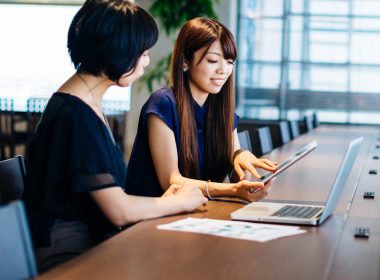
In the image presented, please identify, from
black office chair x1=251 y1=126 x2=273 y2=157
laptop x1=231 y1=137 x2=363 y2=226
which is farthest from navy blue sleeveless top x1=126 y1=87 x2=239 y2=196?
black office chair x1=251 y1=126 x2=273 y2=157

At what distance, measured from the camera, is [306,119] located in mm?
9195

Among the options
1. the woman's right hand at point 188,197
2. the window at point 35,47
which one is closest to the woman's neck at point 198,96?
the woman's right hand at point 188,197

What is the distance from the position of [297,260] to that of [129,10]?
897 millimetres

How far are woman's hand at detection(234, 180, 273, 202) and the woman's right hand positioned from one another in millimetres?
178

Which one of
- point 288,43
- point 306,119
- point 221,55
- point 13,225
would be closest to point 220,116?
point 221,55

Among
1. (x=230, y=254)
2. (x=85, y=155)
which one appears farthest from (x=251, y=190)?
(x=230, y=254)

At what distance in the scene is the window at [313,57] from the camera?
1102 centimetres

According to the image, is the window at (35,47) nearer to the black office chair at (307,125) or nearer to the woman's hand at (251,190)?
the black office chair at (307,125)

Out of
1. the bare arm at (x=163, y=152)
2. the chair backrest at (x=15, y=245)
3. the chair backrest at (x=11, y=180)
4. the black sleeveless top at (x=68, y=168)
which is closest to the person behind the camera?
the chair backrest at (x=15, y=245)

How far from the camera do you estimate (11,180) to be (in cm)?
271

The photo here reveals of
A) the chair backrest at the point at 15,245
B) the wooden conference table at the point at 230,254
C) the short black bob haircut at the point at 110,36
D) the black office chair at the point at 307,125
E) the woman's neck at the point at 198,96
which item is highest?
the short black bob haircut at the point at 110,36

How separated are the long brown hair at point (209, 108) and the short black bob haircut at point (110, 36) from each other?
67 cm

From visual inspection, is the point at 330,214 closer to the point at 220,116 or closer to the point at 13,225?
the point at 220,116

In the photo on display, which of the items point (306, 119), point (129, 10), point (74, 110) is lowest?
point (306, 119)
